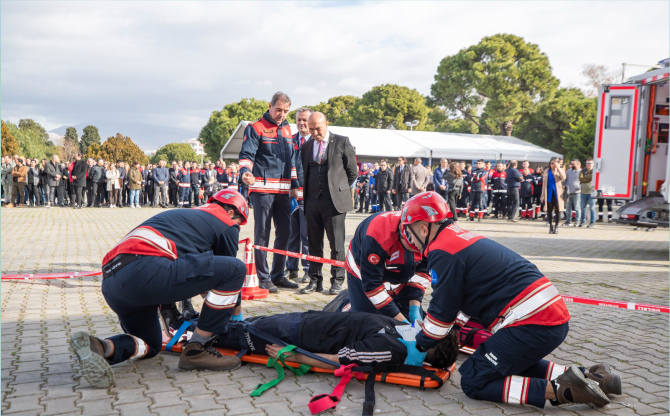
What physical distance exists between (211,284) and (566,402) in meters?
2.43

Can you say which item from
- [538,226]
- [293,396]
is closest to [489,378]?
[293,396]

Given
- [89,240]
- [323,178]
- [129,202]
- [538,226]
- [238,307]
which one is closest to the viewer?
[238,307]

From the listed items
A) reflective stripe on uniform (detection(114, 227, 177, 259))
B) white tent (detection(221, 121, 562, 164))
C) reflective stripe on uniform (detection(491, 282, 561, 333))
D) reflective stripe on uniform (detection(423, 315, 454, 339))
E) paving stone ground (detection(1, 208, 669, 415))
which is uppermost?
white tent (detection(221, 121, 562, 164))

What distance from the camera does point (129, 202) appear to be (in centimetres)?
2369

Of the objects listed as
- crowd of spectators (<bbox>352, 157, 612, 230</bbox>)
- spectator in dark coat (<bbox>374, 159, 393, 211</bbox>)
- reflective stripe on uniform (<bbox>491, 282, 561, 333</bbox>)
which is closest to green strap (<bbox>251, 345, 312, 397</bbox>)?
reflective stripe on uniform (<bbox>491, 282, 561, 333</bbox>)

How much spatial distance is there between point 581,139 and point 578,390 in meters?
38.5

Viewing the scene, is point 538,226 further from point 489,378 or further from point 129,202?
point 129,202

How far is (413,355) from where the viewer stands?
3.60 meters

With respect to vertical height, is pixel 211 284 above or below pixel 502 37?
below

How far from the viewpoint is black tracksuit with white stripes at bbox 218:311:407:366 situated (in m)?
3.56

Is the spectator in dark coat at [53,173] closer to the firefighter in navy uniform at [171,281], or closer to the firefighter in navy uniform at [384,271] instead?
the firefighter in navy uniform at [171,281]

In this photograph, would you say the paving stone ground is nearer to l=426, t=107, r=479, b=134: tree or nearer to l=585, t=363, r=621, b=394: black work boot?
l=585, t=363, r=621, b=394: black work boot

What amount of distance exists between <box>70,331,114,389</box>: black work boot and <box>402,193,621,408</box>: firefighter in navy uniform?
211 centimetres

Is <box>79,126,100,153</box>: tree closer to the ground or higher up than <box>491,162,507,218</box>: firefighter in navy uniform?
higher up
